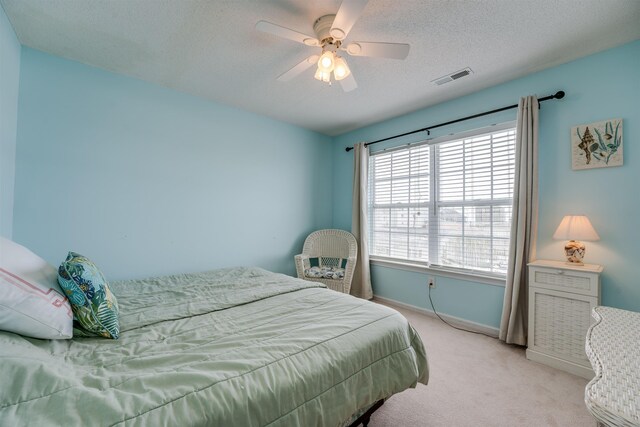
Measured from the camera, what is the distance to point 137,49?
212 centimetres

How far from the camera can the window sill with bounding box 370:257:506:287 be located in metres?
2.64

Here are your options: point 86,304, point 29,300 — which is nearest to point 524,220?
point 86,304

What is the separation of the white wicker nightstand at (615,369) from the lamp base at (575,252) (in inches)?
27.3

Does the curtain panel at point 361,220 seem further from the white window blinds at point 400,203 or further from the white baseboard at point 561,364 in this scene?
the white baseboard at point 561,364

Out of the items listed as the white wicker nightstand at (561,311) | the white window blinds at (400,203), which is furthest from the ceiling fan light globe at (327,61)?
the white wicker nightstand at (561,311)

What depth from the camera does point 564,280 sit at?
2025mm

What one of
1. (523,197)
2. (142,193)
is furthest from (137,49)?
(523,197)

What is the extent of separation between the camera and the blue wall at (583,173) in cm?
197

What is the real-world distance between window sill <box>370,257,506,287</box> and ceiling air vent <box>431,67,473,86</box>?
6.47 feet

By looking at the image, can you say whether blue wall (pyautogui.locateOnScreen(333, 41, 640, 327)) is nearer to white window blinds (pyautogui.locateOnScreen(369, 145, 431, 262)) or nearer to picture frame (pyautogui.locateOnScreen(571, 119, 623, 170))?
picture frame (pyautogui.locateOnScreen(571, 119, 623, 170))

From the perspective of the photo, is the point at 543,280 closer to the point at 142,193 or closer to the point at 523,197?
the point at 523,197

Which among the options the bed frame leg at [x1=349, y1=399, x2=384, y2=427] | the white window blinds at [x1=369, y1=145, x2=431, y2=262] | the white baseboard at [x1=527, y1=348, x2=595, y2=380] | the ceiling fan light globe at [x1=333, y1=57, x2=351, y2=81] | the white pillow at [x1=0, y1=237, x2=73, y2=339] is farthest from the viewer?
the white window blinds at [x1=369, y1=145, x2=431, y2=262]

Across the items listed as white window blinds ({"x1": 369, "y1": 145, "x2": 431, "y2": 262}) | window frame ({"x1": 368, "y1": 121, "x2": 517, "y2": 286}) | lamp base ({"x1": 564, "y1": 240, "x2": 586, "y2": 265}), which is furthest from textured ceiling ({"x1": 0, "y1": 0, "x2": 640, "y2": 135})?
lamp base ({"x1": 564, "y1": 240, "x2": 586, "y2": 265})

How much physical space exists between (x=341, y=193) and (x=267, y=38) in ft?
8.29
